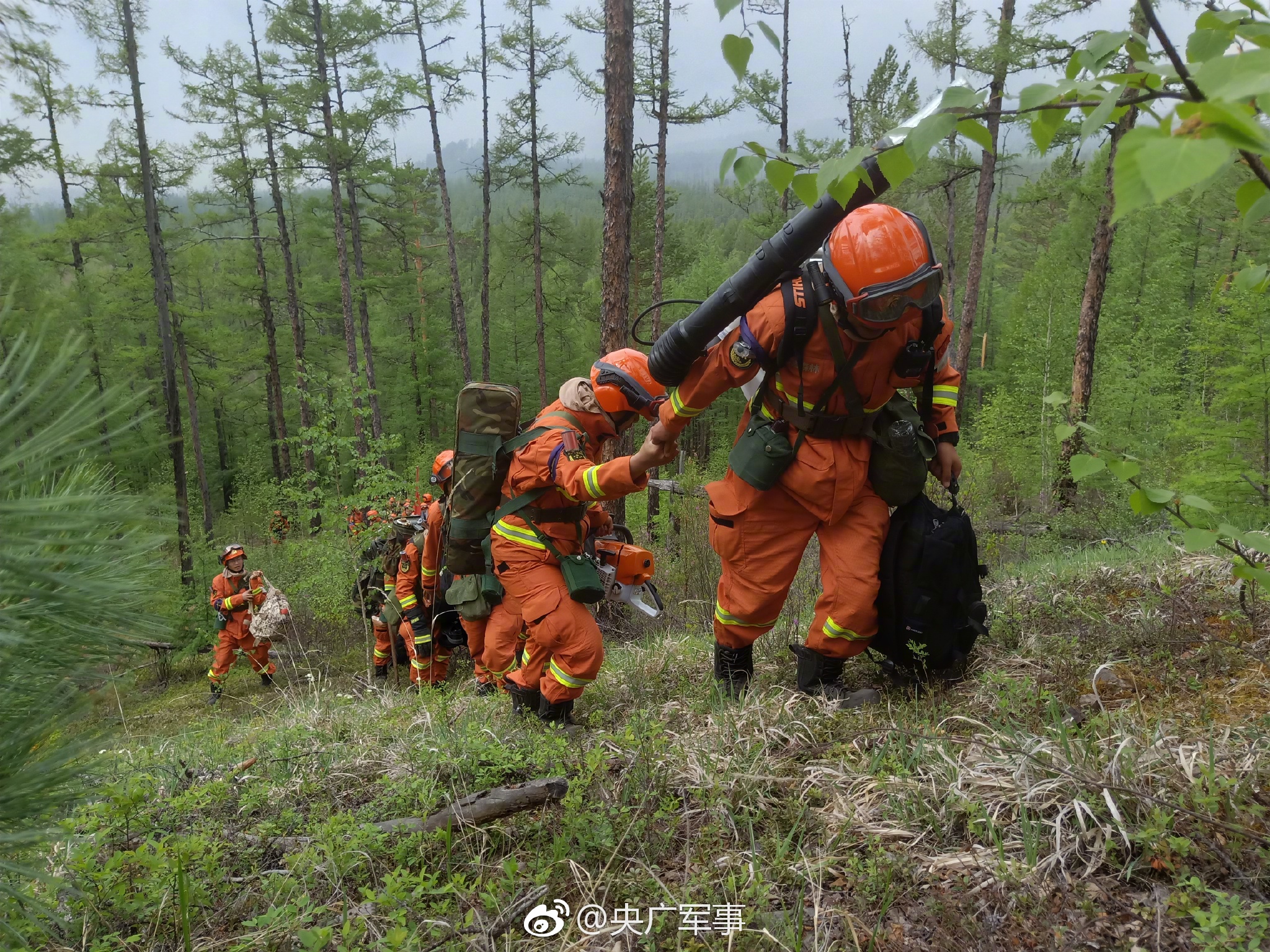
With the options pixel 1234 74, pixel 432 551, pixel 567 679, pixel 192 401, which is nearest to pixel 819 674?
pixel 567 679

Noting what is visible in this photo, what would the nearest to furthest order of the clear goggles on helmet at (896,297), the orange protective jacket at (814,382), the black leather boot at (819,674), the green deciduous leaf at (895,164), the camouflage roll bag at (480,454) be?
the green deciduous leaf at (895,164)
the clear goggles on helmet at (896,297)
the orange protective jacket at (814,382)
the black leather boot at (819,674)
the camouflage roll bag at (480,454)

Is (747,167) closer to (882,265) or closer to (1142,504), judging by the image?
(1142,504)

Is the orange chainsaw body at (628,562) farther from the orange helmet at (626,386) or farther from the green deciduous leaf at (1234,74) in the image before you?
the green deciduous leaf at (1234,74)

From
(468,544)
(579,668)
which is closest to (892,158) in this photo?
(579,668)

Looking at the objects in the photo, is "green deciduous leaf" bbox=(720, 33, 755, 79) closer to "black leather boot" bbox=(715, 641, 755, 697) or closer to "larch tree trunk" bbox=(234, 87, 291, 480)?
"black leather boot" bbox=(715, 641, 755, 697)

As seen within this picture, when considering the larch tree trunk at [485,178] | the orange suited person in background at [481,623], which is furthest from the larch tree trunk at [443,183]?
the orange suited person in background at [481,623]

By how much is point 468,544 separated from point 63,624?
11.7 feet

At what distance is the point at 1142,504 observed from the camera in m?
1.38

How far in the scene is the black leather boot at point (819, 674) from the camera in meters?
3.11

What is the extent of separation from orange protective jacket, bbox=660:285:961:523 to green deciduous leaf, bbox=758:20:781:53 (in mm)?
1941

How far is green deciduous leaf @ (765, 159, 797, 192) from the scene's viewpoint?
1.22 metres

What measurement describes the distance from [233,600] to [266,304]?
17.6 m

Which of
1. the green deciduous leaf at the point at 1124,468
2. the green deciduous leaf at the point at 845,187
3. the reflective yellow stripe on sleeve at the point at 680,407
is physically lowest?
the reflective yellow stripe on sleeve at the point at 680,407

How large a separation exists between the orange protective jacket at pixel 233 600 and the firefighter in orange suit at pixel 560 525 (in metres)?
7.17
